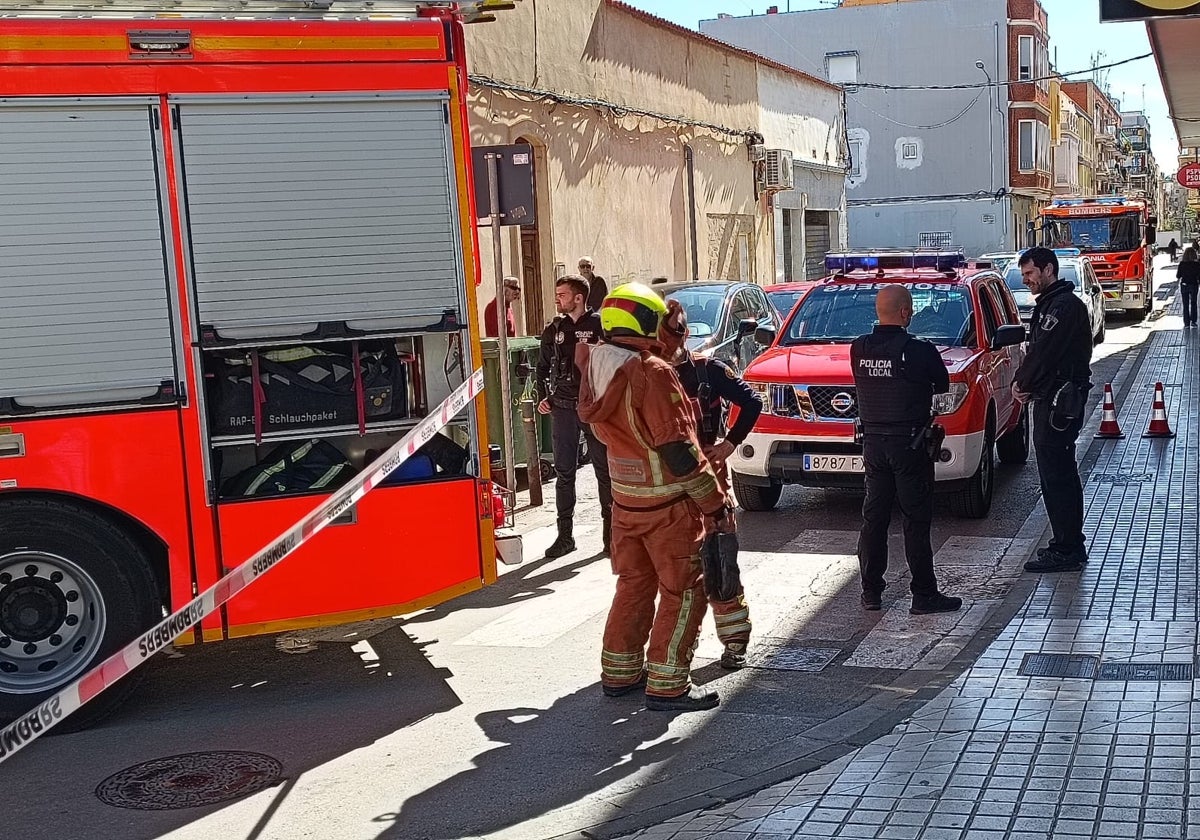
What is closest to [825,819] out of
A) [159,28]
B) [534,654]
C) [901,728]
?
[901,728]

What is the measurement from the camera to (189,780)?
5770mm

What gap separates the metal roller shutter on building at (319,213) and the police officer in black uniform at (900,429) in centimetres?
242

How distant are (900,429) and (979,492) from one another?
9.90ft

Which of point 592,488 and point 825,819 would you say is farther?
point 592,488

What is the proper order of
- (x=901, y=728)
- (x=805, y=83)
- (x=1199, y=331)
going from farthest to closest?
(x=805, y=83), (x=1199, y=331), (x=901, y=728)

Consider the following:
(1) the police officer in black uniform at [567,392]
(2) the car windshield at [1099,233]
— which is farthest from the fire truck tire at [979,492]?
(2) the car windshield at [1099,233]

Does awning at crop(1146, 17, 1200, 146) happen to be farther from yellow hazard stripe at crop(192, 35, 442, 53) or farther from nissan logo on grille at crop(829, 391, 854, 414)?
yellow hazard stripe at crop(192, 35, 442, 53)

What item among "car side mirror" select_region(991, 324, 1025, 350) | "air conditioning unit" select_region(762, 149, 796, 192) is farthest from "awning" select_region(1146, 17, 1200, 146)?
"air conditioning unit" select_region(762, 149, 796, 192)

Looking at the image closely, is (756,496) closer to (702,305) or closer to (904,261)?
(904,261)

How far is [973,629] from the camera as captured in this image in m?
7.48

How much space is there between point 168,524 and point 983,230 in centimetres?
5320

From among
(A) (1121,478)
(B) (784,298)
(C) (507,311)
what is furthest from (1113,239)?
(A) (1121,478)

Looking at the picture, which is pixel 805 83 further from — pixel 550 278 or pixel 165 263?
pixel 165 263

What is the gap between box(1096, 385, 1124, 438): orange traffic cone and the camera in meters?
13.9
